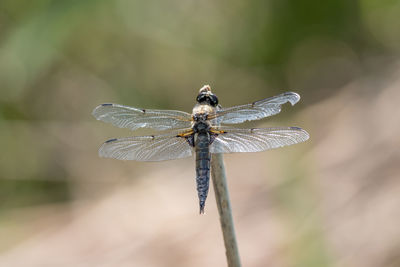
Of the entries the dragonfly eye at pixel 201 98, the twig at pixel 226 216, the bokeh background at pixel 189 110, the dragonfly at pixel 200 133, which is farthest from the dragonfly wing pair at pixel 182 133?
the bokeh background at pixel 189 110

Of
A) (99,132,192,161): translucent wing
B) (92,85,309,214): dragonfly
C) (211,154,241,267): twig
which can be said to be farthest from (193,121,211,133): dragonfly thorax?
(211,154,241,267): twig

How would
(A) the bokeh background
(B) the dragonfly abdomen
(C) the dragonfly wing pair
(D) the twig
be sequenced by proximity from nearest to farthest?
(D) the twig < (B) the dragonfly abdomen < (C) the dragonfly wing pair < (A) the bokeh background

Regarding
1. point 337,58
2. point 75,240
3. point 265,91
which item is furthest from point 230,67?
point 75,240

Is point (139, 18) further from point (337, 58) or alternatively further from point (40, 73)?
point (337, 58)

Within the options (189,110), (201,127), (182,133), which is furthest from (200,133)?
(189,110)

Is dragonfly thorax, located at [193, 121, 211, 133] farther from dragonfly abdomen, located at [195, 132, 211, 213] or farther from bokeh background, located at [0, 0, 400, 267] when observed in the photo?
bokeh background, located at [0, 0, 400, 267]

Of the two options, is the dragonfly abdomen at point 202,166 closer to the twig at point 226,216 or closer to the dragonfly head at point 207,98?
the dragonfly head at point 207,98

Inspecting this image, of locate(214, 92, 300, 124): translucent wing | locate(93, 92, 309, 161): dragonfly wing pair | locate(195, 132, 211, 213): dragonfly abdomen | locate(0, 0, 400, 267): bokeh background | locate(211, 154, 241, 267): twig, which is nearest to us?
locate(211, 154, 241, 267): twig
